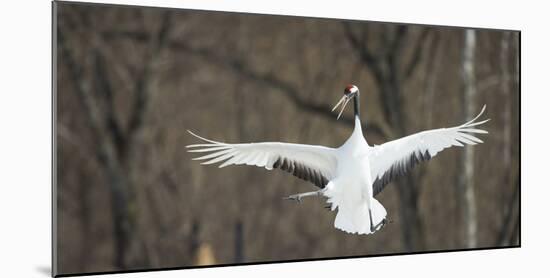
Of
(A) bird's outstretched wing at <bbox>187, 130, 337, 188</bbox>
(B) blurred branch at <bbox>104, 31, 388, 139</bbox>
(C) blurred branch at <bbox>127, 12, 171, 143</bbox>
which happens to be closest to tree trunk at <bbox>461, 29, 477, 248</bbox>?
(B) blurred branch at <bbox>104, 31, 388, 139</bbox>

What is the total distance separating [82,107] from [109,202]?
596 millimetres

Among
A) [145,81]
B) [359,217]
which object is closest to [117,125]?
[145,81]

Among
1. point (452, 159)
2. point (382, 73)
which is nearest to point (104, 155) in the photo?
point (382, 73)

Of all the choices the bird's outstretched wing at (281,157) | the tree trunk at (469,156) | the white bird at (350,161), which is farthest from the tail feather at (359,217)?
the tree trunk at (469,156)

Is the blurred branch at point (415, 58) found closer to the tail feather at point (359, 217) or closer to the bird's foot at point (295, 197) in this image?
the tail feather at point (359, 217)

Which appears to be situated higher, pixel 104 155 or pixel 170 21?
pixel 170 21

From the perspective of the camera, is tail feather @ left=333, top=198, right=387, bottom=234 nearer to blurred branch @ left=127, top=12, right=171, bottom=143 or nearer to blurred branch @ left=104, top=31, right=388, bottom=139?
blurred branch @ left=104, top=31, right=388, bottom=139

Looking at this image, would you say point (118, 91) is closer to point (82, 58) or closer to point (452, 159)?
point (82, 58)

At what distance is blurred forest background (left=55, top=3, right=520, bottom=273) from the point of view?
5.92 metres

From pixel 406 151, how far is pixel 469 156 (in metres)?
0.64

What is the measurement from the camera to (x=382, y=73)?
6801 millimetres

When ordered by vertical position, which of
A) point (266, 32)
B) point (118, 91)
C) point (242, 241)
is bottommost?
point (242, 241)

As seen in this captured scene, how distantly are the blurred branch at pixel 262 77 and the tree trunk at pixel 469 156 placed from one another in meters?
0.72

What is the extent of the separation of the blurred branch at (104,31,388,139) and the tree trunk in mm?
725
